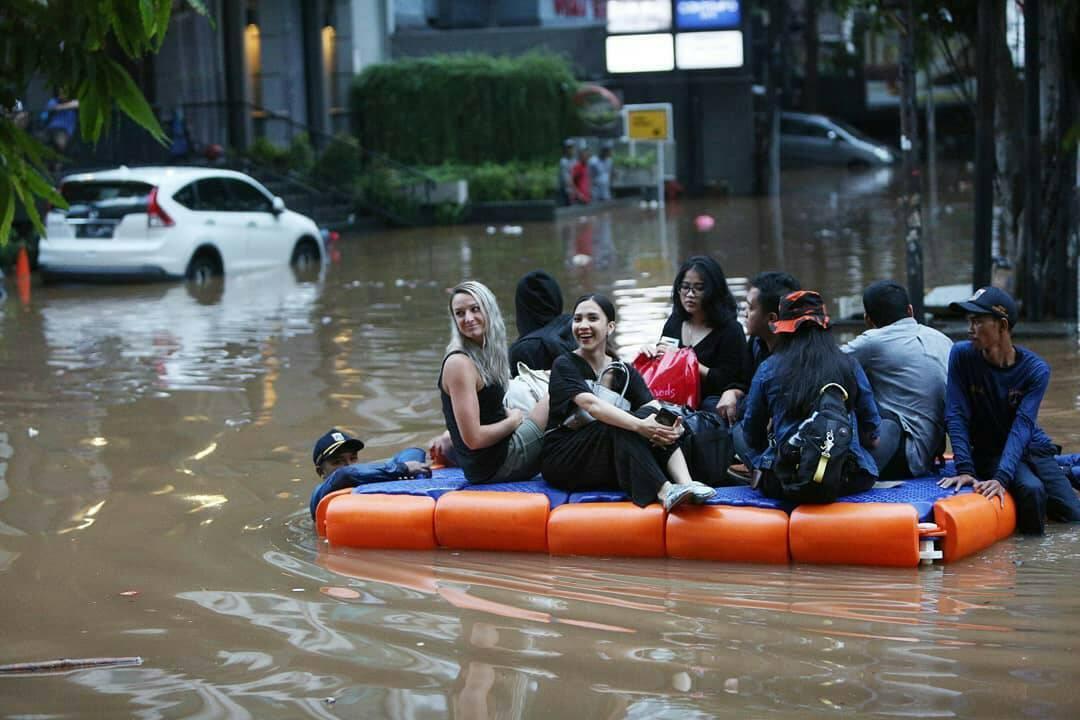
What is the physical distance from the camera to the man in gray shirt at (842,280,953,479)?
278 inches

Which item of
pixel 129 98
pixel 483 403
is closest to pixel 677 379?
pixel 483 403

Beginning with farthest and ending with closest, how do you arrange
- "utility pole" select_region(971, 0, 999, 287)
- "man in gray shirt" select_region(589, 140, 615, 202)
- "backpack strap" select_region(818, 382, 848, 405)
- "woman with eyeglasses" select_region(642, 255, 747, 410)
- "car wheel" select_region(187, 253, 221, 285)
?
"man in gray shirt" select_region(589, 140, 615, 202)
"car wheel" select_region(187, 253, 221, 285)
"utility pole" select_region(971, 0, 999, 287)
"woman with eyeglasses" select_region(642, 255, 747, 410)
"backpack strap" select_region(818, 382, 848, 405)

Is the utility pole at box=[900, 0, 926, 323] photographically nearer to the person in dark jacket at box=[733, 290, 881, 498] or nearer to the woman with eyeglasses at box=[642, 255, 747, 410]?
the woman with eyeglasses at box=[642, 255, 747, 410]

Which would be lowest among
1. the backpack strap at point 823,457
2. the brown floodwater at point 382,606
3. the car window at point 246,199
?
the brown floodwater at point 382,606

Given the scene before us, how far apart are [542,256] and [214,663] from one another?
17.0 meters

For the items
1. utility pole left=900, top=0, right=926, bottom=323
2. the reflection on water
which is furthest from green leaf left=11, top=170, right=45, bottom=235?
utility pole left=900, top=0, right=926, bottom=323

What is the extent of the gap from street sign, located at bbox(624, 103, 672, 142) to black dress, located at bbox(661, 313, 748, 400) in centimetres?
2695

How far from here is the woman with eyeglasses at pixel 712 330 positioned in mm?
7684

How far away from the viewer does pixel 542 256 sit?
22062 mm

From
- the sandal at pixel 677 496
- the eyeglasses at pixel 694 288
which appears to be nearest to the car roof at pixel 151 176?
the eyeglasses at pixel 694 288

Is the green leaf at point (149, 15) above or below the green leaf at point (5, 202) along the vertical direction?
above

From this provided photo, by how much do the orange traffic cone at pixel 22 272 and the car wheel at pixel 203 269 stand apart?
200cm

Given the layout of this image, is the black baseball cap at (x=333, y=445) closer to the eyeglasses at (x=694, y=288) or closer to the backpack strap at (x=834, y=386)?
the eyeglasses at (x=694, y=288)

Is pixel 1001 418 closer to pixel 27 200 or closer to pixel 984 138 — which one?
pixel 27 200
